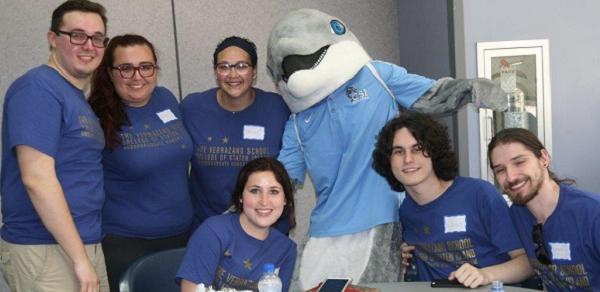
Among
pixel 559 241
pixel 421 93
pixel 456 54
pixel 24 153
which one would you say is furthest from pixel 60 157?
pixel 456 54

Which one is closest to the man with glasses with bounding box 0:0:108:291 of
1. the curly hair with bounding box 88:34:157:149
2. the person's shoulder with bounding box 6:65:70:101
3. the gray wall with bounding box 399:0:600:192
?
the person's shoulder with bounding box 6:65:70:101

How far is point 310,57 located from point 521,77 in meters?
1.18

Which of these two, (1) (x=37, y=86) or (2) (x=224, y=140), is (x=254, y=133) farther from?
(1) (x=37, y=86)

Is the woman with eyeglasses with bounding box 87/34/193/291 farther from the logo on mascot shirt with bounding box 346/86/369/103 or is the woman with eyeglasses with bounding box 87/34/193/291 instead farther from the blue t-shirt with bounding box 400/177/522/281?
the blue t-shirt with bounding box 400/177/522/281

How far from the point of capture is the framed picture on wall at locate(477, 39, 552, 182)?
3.06 meters

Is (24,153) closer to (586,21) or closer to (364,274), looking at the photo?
(364,274)

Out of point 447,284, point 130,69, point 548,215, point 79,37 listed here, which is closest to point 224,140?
point 130,69

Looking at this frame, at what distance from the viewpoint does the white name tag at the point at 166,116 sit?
8.29 feet

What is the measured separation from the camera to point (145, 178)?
96.2 inches

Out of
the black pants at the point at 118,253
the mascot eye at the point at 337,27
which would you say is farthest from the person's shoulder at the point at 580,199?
the black pants at the point at 118,253

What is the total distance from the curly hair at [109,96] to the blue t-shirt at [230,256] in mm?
551

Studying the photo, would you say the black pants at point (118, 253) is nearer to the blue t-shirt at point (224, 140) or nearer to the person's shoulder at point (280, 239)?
the blue t-shirt at point (224, 140)

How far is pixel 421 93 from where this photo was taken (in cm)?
250

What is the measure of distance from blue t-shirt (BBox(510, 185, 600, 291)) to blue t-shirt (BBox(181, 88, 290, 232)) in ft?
3.45
